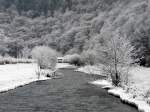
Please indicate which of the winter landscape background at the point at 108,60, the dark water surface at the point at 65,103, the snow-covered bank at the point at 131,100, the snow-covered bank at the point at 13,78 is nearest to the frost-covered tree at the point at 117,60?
the winter landscape background at the point at 108,60

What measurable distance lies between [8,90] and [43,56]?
37705 mm

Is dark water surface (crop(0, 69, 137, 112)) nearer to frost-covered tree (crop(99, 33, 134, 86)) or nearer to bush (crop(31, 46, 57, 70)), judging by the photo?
frost-covered tree (crop(99, 33, 134, 86))

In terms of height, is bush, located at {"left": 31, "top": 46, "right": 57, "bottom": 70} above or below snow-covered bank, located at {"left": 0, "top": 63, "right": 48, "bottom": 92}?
above

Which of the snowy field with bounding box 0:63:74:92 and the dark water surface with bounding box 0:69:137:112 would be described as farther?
the snowy field with bounding box 0:63:74:92

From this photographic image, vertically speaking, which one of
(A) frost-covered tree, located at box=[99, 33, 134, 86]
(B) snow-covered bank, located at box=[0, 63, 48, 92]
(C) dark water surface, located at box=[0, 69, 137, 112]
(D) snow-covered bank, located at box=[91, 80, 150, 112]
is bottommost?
(C) dark water surface, located at box=[0, 69, 137, 112]

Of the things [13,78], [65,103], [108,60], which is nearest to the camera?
[65,103]

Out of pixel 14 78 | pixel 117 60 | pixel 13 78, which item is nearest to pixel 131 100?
pixel 117 60

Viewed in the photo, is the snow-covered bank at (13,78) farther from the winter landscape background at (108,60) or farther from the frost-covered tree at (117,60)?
the frost-covered tree at (117,60)

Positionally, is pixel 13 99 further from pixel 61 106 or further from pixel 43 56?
pixel 43 56

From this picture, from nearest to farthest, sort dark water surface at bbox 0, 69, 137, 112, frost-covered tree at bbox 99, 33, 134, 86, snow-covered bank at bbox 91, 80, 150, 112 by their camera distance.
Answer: snow-covered bank at bbox 91, 80, 150, 112, dark water surface at bbox 0, 69, 137, 112, frost-covered tree at bbox 99, 33, 134, 86

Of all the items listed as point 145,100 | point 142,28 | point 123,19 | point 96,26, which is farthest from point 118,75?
point 96,26

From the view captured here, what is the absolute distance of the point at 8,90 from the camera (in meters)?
43.9

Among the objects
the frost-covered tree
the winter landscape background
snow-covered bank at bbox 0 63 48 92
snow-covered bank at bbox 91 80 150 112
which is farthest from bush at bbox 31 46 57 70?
snow-covered bank at bbox 91 80 150 112

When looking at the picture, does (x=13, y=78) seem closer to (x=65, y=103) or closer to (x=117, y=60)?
(x=117, y=60)
